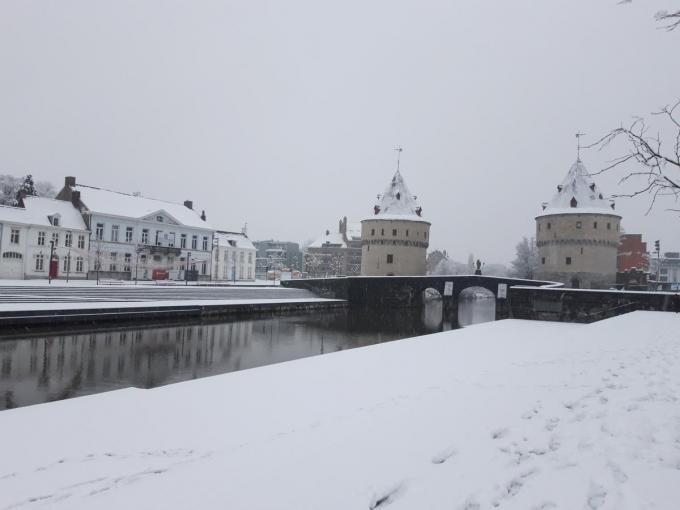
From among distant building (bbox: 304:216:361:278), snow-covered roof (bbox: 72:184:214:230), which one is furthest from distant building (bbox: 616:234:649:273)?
snow-covered roof (bbox: 72:184:214:230)

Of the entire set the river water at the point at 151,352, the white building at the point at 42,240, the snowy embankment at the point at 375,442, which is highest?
the white building at the point at 42,240

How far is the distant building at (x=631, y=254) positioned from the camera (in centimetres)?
5975

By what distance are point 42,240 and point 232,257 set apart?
23.1 m

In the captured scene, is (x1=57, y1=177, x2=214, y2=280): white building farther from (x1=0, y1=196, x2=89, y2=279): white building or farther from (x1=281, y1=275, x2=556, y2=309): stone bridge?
(x1=281, y1=275, x2=556, y2=309): stone bridge

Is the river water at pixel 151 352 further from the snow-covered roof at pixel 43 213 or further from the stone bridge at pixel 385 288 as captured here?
the snow-covered roof at pixel 43 213

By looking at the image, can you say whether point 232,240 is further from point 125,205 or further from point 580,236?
point 580,236

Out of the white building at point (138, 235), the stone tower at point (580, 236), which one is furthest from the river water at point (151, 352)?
the stone tower at point (580, 236)

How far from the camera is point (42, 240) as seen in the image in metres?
35.9

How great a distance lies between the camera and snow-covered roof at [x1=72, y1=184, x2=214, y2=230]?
4074cm

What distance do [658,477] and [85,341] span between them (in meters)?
18.0

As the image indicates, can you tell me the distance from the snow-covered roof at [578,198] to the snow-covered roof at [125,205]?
33323 mm

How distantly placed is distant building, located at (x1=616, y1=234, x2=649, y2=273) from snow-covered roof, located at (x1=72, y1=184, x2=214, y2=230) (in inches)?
1926

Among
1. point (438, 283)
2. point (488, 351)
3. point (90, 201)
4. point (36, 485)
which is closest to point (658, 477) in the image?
point (36, 485)

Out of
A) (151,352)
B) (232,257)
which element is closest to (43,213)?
(232,257)
